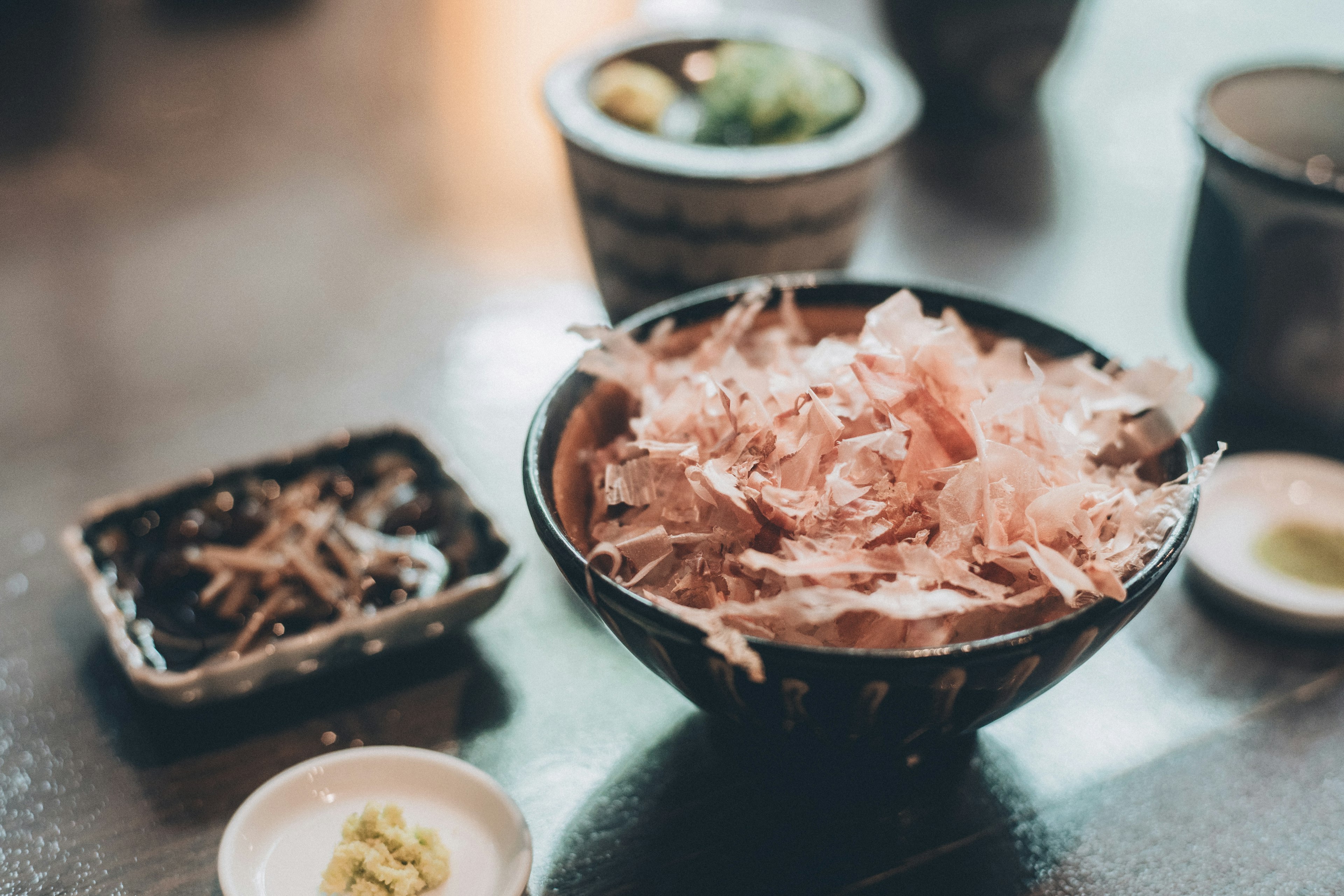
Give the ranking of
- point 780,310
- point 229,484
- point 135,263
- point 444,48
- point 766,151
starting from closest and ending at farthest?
point 780,310 < point 229,484 < point 766,151 < point 135,263 < point 444,48

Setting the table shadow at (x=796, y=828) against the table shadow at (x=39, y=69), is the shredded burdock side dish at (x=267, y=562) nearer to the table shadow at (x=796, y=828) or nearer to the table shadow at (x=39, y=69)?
the table shadow at (x=796, y=828)

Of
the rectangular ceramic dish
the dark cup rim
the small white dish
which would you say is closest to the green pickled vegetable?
the dark cup rim

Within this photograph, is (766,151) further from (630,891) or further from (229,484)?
(630,891)

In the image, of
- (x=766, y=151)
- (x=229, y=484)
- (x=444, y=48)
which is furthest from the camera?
(x=444, y=48)

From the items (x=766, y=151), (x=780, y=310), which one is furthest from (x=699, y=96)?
(x=780, y=310)

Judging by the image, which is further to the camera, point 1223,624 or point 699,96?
point 699,96

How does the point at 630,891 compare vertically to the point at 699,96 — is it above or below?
below

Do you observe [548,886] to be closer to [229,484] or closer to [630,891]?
[630,891]

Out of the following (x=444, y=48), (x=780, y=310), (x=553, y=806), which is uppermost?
(x=780, y=310)
